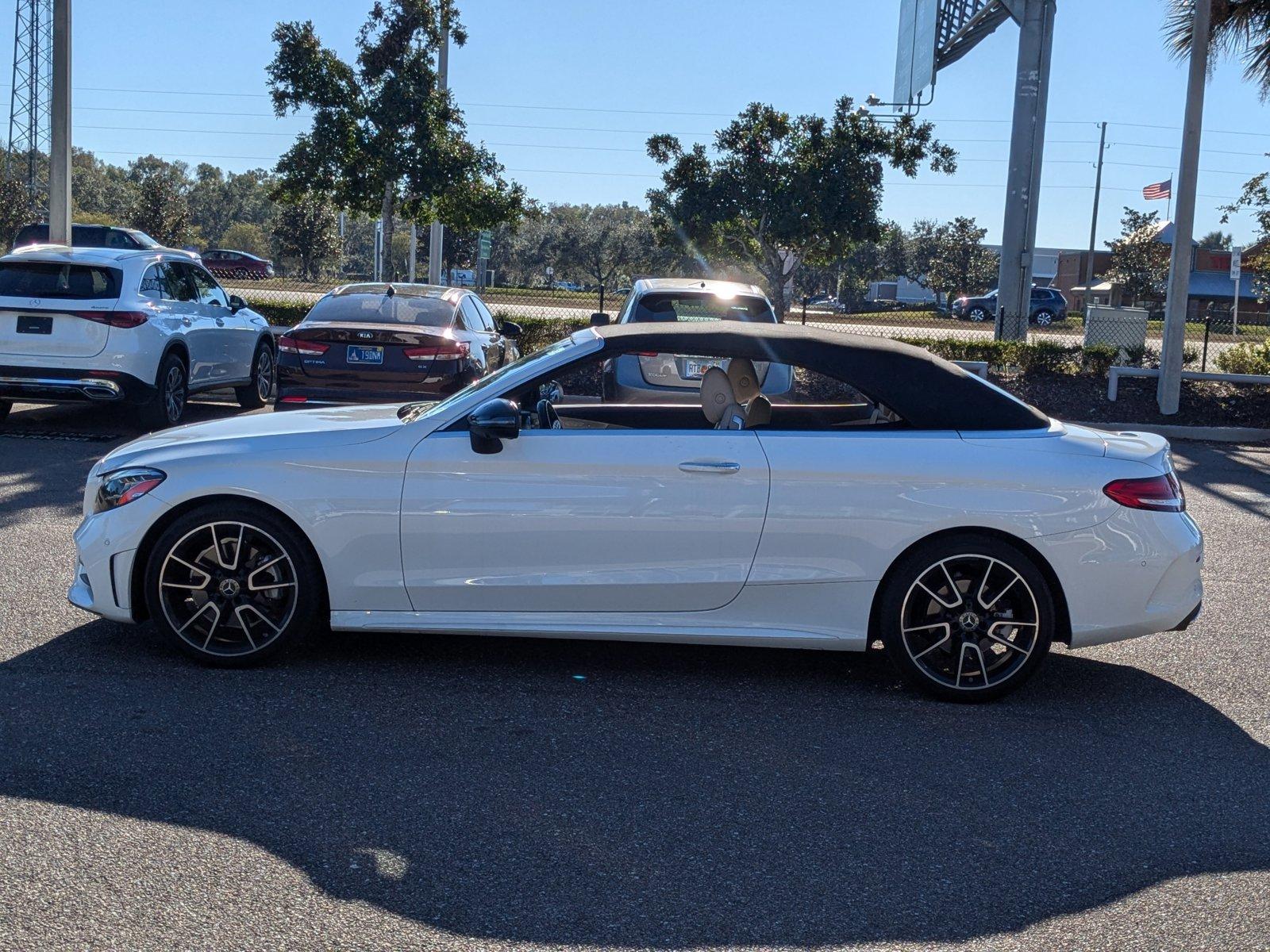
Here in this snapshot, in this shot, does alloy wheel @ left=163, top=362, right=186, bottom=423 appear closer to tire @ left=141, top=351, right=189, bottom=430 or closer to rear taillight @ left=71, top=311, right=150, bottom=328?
tire @ left=141, top=351, right=189, bottom=430

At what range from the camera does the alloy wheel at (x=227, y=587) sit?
5477 millimetres

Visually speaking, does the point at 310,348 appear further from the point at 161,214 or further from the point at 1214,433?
the point at 161,214

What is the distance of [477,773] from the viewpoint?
4.53 meters

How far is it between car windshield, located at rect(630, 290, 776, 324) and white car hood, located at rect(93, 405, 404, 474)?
517 centimetres

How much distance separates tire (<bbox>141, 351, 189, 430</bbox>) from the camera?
12.2m

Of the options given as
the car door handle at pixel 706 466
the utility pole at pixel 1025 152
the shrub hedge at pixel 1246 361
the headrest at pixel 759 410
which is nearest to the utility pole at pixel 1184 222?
the shrub hedge at pixel 1246 361

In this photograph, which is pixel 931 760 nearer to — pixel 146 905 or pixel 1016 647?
pixel 1016 647

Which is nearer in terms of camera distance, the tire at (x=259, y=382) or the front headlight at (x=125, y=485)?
the front headlight at (x=125, y=485)

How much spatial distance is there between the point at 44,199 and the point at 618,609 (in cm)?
5720

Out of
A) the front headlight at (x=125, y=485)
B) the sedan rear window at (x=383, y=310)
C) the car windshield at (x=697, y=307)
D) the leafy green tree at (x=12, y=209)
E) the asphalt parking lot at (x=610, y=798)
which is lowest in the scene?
the asphalt parking lot at (x=610, y=798)

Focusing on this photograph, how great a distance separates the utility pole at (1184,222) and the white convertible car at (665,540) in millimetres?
12415

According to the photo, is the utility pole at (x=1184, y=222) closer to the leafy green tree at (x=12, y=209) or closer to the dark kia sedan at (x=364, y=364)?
the dark kia sedan at (x=364, y=364)

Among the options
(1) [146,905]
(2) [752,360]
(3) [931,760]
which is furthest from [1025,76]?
(1) [146,905]

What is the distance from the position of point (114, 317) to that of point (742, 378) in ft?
26.0
